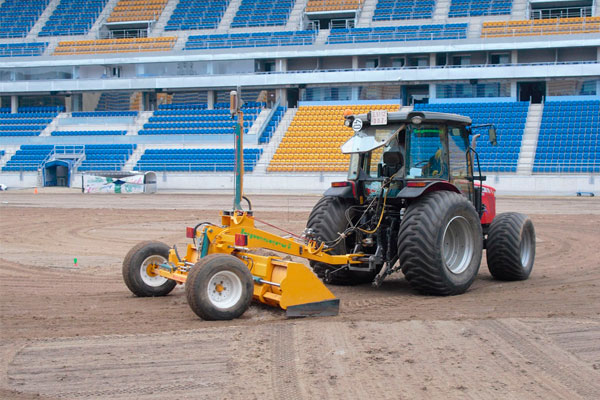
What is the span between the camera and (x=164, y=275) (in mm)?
8297

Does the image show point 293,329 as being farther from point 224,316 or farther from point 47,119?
point 47,119

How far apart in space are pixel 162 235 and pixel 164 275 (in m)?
8.59

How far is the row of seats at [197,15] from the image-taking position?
156ft

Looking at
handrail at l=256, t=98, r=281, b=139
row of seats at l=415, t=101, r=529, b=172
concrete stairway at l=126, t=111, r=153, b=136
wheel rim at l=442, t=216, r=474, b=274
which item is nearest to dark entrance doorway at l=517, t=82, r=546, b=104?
row of seats at l=415, t=101, r=529, b=172

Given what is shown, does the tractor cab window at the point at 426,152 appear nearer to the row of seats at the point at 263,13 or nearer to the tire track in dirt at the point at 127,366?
the tire track in dirt at the point at 127,366

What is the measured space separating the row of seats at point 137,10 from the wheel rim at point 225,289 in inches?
1762

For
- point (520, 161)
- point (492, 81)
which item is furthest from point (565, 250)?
point (492, 81)

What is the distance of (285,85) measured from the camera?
4281 cm

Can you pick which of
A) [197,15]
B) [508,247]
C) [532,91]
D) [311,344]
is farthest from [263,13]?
[311,344]

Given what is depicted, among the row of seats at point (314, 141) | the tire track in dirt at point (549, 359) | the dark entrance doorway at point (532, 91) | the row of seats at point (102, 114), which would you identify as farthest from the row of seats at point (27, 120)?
the tire track in dirt at point (549, 359)

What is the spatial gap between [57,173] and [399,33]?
71.9 feet

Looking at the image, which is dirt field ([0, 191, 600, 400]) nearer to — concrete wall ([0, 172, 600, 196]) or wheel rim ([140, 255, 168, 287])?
wheel rim ([140, 255, 168, 287])

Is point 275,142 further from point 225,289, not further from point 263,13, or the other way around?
point 225,289

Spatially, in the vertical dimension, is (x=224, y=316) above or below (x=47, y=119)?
below
